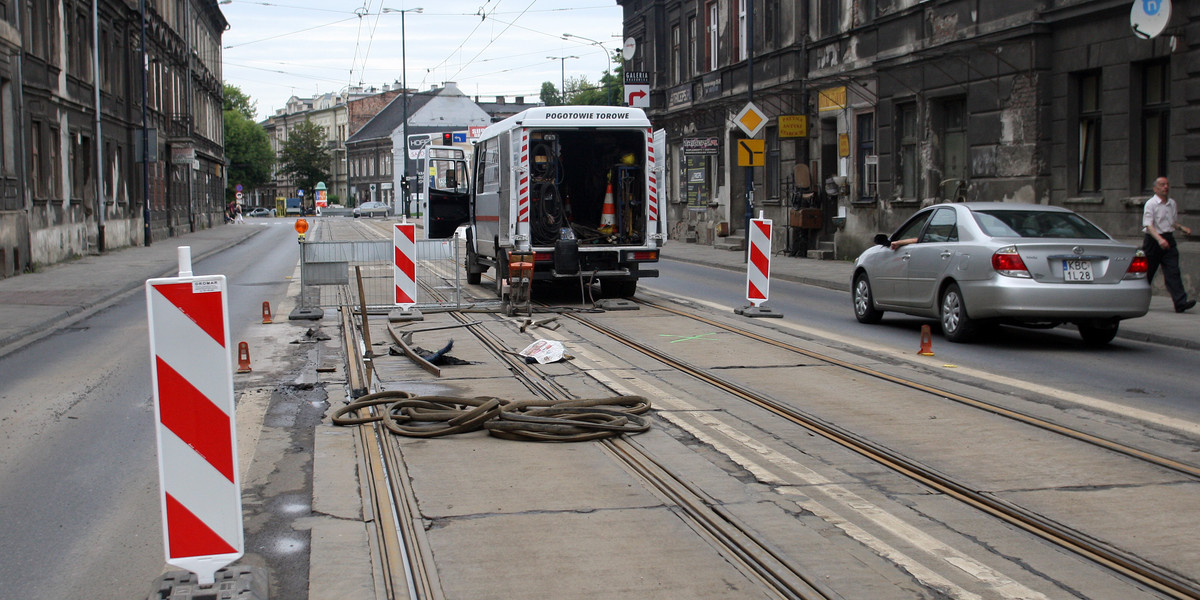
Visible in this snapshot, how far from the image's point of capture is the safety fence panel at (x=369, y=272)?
1535cm

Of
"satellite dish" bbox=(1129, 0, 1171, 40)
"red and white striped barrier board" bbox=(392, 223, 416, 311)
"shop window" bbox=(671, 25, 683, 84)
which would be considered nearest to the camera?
"red and white striped barrier board" bbox=(392, 223, 416, 311)

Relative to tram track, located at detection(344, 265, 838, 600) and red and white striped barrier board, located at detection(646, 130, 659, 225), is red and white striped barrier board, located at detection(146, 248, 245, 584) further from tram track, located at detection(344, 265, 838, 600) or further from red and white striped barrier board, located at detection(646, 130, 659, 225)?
red and white striped barrier board, located at detection(646, 130, 659, 225)

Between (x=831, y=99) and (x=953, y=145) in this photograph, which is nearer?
(x=953, y=145)

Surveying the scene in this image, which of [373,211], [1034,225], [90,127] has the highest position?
[90,127]

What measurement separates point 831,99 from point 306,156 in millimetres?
111791

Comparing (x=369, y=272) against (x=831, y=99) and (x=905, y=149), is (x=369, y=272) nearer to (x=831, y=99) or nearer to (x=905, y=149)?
(x=905, y=149)

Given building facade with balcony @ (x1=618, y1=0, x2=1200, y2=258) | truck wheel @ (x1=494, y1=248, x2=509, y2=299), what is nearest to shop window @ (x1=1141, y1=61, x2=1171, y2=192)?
building facade with balcony @ (x1=618, y1=0, x2=1200, y2=258)

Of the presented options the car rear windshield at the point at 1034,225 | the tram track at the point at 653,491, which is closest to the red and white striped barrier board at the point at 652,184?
the car rear windshield at the point at 1034,225

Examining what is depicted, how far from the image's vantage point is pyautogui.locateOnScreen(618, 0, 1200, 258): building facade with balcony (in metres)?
17.5

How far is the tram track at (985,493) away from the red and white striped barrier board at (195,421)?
3538 mm

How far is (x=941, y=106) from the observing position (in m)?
23.3

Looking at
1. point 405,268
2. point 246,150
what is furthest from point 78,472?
point 246,150

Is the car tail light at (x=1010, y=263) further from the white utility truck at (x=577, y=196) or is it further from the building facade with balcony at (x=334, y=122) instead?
the building facade with balcony at (x=334, y=122)

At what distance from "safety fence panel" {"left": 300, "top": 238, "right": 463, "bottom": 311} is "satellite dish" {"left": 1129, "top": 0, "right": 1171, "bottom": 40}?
408 inches
